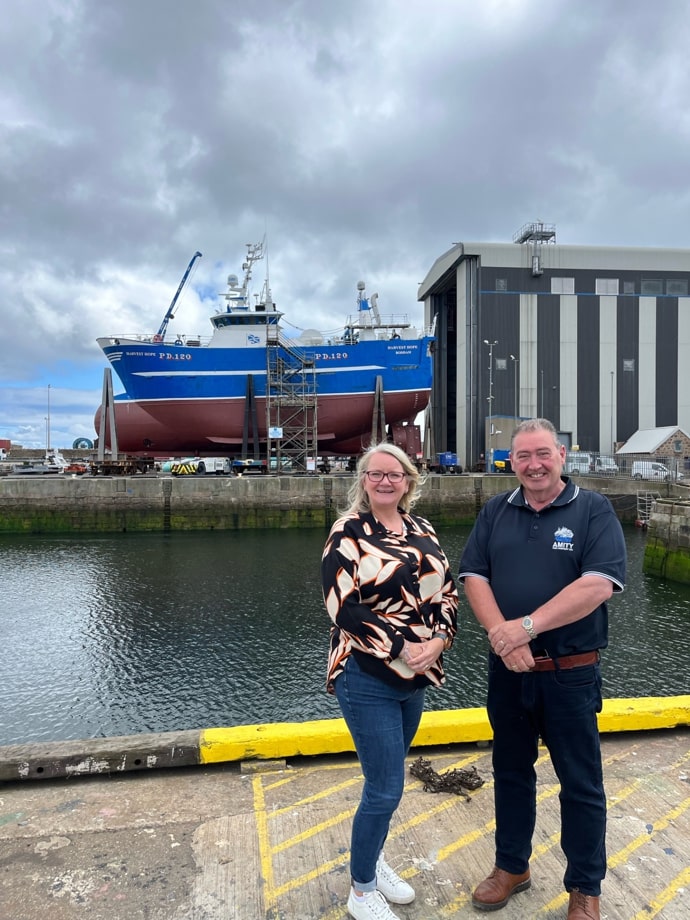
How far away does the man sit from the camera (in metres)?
2.12

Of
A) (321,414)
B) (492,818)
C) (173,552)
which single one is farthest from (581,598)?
(321,414)

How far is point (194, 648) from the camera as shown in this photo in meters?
9.05

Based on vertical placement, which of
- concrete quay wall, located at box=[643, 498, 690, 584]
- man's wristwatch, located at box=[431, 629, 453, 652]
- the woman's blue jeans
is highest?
man's wristwatch, located at box=[431, 629, 453, 652]

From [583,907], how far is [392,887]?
68 centimetres

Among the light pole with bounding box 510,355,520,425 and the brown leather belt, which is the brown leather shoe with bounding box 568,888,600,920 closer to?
the brown leather belt

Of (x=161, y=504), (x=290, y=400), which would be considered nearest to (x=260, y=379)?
(x=290, y=400)

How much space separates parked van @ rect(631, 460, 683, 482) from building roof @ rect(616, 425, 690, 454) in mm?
5613

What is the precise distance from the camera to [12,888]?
2.30m

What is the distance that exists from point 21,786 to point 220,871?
1399 mm

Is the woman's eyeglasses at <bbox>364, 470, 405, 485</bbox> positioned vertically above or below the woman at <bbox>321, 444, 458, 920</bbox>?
above

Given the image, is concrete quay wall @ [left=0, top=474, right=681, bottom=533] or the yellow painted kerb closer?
the yellow painted kerb

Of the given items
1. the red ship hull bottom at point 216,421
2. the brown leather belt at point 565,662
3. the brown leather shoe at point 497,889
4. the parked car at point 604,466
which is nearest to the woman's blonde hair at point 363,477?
the brown leather belt at point 565,662

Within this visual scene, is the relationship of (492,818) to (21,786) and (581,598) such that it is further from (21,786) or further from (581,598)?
(21,786)

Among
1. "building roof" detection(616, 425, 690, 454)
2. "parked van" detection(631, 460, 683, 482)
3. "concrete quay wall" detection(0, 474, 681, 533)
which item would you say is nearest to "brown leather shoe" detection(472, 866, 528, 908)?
"concrete quay wall" detection(0, 474, 681, 533)
